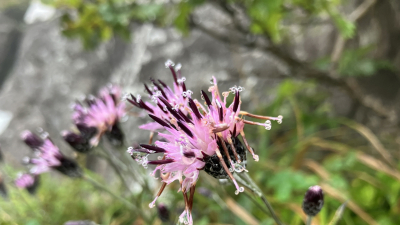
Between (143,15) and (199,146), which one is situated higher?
(143,15)

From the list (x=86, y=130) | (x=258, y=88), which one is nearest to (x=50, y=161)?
(x=86, y=130)

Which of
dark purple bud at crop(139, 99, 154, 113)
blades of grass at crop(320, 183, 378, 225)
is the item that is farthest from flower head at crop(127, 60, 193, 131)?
blades of grass at crop(320, 183, 378, 225)

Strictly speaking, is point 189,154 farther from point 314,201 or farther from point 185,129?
point 314,201

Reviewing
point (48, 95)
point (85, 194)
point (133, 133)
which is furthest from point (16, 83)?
point (85, 194)

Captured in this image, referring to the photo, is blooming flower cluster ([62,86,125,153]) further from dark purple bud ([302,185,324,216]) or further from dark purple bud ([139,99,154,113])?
dark purple bud ([302,185,324,216])

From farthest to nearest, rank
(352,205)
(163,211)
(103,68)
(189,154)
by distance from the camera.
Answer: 1. (103,68)
2. (352,205)
3. (163,211)
4. (189,154)
